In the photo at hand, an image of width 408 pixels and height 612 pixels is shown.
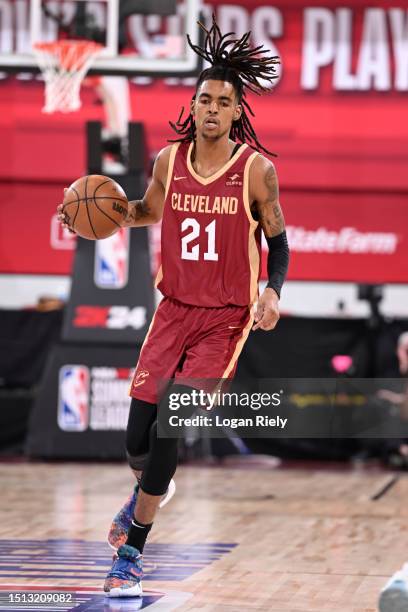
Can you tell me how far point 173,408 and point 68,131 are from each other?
10.2 meters

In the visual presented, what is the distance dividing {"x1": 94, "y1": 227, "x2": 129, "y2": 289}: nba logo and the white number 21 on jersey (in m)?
6.43

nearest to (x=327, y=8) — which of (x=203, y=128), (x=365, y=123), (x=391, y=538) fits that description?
(x=365, y=123)

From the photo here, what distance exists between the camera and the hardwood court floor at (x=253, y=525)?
193 inches

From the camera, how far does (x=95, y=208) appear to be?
4.97 meters

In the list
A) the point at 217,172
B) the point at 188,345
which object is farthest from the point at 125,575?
the point at 217,172

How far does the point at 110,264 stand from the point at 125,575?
677 cm

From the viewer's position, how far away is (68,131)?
1437 centimetres

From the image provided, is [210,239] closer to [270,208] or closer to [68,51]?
[270,208]

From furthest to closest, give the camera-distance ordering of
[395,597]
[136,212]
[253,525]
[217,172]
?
[253,525] → [136,212] → [217,172] → [395,597]

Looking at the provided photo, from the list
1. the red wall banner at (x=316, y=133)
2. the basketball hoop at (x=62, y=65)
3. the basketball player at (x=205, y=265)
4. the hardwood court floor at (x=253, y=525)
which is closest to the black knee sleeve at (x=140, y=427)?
the basketball player at (x=205, y=265)

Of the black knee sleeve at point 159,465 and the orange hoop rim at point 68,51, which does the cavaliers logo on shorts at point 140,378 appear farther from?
the orange hoop rim at point 68,51

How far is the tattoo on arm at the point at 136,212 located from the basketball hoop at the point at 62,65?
4888 millimetres

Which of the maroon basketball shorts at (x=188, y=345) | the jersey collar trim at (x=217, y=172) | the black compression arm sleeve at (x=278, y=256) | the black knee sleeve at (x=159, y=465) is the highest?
the jersey collar trim at (x=217, y=172)

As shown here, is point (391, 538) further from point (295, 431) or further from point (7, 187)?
point (7, 187)
